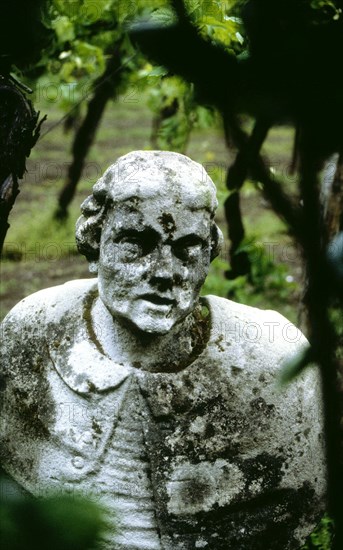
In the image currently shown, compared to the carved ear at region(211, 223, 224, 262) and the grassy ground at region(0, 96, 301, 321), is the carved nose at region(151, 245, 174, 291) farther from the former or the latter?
the grassy ground at region(0, 96, 301, 321)

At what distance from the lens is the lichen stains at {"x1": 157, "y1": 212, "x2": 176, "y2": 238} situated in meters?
2.40

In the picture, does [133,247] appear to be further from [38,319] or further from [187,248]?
[38,319]

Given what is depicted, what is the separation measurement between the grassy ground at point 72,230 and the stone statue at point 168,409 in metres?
2.07

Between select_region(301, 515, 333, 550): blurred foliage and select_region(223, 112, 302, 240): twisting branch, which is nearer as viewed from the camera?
select_region(223, 112, 302, 240): twisting branch

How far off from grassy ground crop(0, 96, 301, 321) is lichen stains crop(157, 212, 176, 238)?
7.50ft

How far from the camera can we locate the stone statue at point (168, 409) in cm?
250

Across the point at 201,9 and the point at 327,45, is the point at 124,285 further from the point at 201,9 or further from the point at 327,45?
the point at 327,45

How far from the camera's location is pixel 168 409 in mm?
2564

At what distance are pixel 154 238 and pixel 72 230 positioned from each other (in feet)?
17.0

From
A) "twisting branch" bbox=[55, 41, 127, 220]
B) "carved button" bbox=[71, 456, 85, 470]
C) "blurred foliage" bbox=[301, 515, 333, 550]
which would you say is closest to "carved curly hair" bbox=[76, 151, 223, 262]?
"carved button" bbox=[71, 456, 85, 470]

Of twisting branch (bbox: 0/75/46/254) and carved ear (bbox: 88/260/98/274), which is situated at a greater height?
twisting branch (bbox: 0/75/46/254)

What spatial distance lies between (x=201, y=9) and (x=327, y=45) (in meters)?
2.27

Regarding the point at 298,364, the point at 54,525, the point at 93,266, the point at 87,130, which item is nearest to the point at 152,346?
the point at 93,266

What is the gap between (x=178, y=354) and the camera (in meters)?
2.62
